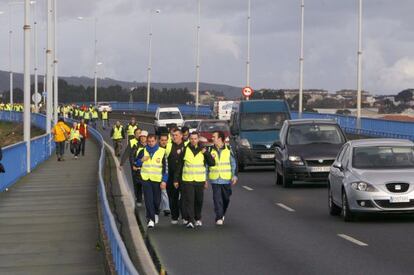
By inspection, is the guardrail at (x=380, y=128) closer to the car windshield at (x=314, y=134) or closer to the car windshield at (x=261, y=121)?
the car windshield at (x=261, y=121)

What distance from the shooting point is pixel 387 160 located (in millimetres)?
19578

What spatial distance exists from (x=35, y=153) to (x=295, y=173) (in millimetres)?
14750

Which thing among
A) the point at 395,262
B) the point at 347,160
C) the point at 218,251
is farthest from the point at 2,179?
the point at 395,262

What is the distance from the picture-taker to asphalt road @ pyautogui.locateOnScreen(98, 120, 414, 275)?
13.2 meters

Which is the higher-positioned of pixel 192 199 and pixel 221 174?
pixel 221 174

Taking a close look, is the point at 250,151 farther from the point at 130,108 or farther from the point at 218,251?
the point at 130,108

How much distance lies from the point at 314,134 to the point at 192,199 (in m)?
11.6

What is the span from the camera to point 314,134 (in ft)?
96.0

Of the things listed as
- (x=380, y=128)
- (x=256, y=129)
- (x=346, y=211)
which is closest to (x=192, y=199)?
(x=346, y=211)

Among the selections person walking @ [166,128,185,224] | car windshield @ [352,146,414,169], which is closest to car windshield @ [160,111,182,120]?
car windshield @ [352,146,414,169]

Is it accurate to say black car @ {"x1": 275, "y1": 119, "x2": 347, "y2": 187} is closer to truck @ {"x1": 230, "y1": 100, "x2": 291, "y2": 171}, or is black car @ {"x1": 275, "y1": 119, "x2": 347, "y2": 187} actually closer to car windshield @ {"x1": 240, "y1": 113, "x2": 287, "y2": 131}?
truck @ {"x1": 230, "y1": 100, "x2": 291, "y2": 171}

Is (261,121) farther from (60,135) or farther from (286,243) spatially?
(286,243)

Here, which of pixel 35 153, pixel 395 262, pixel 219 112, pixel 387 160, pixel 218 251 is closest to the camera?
pixel 395 262

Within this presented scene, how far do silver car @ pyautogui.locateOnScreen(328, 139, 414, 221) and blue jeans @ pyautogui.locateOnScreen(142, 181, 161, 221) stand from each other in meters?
3.26
